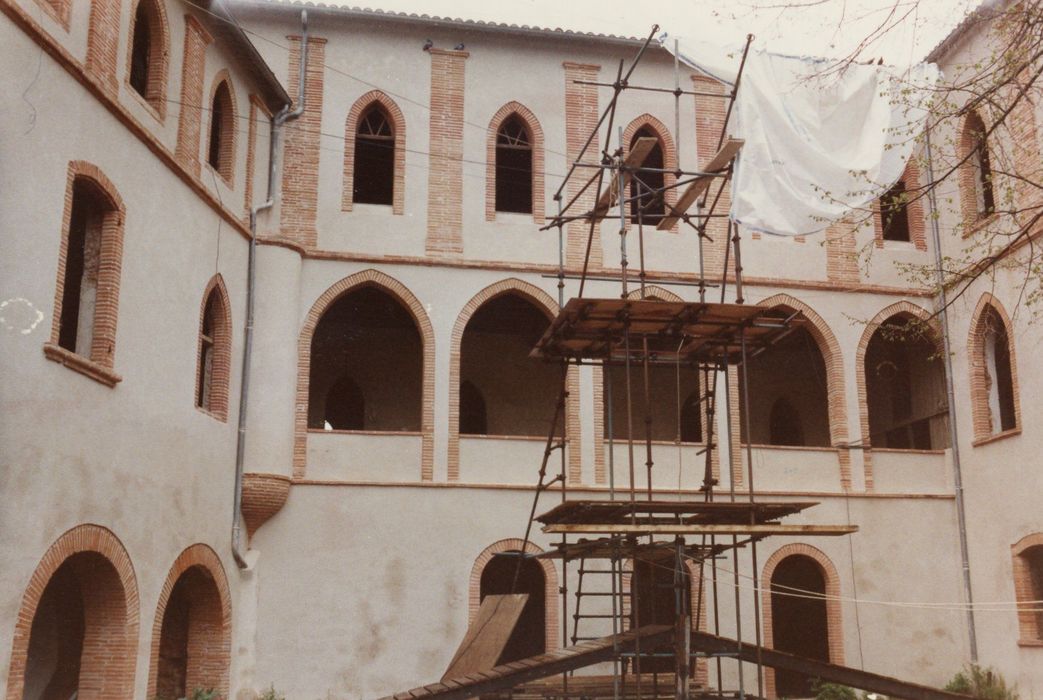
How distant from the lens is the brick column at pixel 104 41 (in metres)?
11.9

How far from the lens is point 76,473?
11.2 m

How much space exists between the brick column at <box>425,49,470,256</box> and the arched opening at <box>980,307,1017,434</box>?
795 cm

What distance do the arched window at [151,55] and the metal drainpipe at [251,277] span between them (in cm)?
291

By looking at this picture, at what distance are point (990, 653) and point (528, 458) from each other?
7.15m

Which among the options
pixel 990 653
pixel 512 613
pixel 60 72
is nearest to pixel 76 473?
pixel 60 72

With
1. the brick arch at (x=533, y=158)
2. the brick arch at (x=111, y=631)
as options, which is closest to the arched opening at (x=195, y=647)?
the brick arch at (x=111, y=631)

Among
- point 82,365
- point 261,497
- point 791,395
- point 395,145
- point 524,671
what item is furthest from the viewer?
point 791,395

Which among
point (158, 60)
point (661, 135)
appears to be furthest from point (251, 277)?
point (661, 135)

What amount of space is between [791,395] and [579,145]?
6633mm

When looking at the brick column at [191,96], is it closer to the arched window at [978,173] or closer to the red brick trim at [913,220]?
the red brick trim at [913,220]

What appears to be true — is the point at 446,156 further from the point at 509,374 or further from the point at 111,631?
the point at 111,631

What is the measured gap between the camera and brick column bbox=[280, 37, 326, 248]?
16875 millimetres

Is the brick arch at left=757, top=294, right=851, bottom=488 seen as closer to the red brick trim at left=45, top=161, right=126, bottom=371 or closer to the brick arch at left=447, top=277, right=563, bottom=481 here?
the brick arch at left=447, top=277, right=563, bottom=481

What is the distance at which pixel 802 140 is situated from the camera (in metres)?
14.7
